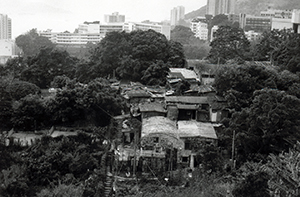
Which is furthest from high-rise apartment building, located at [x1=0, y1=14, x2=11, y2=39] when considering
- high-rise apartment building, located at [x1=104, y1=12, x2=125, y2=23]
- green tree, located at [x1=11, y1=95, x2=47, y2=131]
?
green tree, located at [x1=11, y1=95, x2=47, y2=131]

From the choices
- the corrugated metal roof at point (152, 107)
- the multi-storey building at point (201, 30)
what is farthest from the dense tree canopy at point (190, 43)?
the corrugated metal roof at point (152, 107)

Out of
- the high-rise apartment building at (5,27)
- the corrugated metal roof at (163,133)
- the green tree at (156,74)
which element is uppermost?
the high-rise apartment building at (5,27)

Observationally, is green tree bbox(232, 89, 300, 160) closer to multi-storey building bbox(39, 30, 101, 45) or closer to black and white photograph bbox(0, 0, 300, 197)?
black and white photograph bbox(0, 0, 300, 197)

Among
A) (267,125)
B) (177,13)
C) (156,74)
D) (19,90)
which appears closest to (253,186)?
(267,125)

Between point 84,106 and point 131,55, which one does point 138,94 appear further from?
point 131,55

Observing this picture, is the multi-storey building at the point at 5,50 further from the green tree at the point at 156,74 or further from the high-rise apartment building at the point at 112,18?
the green tree at the point at 156,74

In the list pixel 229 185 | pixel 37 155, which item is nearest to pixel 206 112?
pixel 229 185
